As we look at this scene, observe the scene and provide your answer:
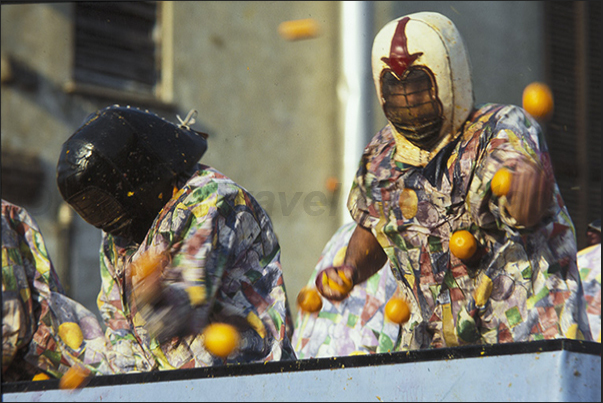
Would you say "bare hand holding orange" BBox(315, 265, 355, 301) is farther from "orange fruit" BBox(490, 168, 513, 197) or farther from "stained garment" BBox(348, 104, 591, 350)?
"orange fruit" BBox(490, 168, 513, 197)

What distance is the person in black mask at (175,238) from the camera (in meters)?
2.64

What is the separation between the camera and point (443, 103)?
2.86 metres

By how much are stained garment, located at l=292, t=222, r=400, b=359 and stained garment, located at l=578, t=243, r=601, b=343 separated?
2.77 ft

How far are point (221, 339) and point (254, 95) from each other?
5.92 meters

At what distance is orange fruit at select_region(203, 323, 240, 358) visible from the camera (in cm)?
259

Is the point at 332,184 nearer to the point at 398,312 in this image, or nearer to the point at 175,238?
the point at 398,312

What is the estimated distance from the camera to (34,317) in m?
3.72

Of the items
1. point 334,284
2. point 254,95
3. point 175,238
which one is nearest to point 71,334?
point 175,238

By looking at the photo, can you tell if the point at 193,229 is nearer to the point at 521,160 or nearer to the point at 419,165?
the point at 419,165

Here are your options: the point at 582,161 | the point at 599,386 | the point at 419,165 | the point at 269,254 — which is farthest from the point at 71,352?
Result: the point at 582,161

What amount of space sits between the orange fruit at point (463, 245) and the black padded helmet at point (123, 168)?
86 centimetres

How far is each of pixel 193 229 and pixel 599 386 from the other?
1.22 m

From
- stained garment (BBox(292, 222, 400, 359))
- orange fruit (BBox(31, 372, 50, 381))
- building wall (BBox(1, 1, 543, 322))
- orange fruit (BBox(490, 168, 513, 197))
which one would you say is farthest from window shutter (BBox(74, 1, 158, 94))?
orange fruit (BBox(490, 168, 513, 197))

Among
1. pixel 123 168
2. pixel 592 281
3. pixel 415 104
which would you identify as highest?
pixel 415 104
